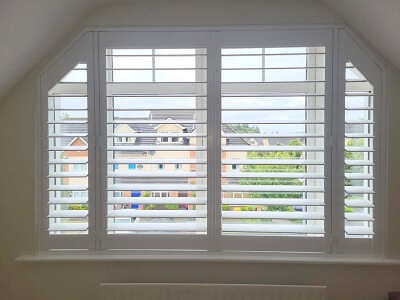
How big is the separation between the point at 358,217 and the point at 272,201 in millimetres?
425

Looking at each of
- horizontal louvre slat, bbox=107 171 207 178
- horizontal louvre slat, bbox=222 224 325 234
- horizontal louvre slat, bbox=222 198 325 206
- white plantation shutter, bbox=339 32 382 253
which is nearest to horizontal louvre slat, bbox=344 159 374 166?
white plantation shutter, bbox=339 32 382 253

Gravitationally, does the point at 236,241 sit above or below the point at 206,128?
below

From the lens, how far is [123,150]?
1870 mm

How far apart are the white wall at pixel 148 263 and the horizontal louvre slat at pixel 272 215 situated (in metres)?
0.23

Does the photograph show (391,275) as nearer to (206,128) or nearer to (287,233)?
(287,233)

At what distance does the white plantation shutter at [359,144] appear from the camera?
1810 mm

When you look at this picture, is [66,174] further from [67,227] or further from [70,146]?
[67,227]

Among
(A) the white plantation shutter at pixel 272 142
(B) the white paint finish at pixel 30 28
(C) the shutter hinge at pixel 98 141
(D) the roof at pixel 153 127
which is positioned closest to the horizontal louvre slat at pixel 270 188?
(A) the white plantation shutter at pixel 272 142

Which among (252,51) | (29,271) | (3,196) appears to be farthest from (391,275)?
(3,196)

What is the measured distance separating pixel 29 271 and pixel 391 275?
1.80 meters

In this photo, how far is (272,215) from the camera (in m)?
1.86

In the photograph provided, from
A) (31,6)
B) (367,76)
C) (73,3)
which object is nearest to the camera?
(31,6)

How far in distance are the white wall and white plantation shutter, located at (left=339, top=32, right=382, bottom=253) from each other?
7 cm

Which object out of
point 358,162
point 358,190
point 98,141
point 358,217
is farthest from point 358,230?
point 98,141
